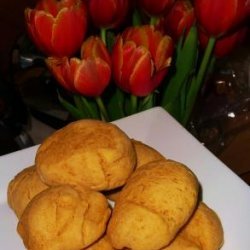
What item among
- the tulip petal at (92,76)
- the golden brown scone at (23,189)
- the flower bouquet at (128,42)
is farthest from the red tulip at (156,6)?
the golden brown scone at (23,189)

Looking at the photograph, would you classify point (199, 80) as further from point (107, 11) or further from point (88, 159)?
point (88, 159)

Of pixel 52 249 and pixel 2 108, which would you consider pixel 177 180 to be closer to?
pixel 52 249

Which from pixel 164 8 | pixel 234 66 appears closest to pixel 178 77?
pixel 164 8

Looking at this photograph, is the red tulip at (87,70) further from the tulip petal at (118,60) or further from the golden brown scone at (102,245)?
the golden brown scone at (102,245)

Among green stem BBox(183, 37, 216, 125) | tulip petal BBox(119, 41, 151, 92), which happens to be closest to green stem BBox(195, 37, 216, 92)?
green stem BBox(183, 37, 216, 125)

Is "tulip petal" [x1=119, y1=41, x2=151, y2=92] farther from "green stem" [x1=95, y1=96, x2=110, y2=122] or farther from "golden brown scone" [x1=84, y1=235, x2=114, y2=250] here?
"golden brown scone" [x1=84, y1=235, x2=114, y2=250]

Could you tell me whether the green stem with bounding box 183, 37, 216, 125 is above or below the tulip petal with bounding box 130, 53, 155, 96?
below

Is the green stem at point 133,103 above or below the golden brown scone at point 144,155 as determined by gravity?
below
